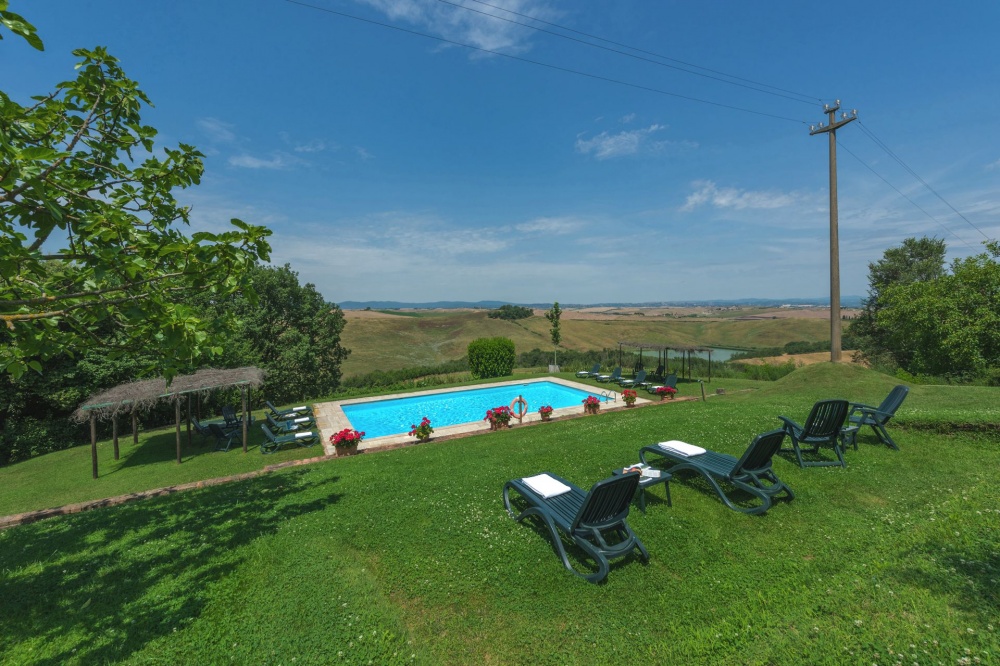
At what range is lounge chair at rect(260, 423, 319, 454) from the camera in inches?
414

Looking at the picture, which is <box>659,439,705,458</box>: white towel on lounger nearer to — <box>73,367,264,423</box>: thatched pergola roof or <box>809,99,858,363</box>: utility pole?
<box>73,367,264,423</box>: thatched pergola roof

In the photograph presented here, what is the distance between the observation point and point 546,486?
192 inches

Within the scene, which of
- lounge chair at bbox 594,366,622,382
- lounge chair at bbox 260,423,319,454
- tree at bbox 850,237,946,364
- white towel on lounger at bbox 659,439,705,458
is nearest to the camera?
white towel on lounger at bbox 659,439,705,458

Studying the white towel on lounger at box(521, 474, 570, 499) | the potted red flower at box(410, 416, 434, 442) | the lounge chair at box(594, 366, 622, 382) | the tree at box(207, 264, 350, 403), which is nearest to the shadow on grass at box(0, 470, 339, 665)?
the white towel on lounger at box(521, 474, 570, 499)

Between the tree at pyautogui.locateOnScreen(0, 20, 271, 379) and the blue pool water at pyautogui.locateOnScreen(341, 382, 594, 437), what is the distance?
11.3 m

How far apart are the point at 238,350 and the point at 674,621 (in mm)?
19007

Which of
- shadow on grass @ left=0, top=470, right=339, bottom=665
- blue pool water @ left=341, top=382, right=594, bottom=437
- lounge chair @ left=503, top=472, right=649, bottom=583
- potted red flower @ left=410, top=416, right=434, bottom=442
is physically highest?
lounge chair @ left=503, top=472, right=649, bottom=583

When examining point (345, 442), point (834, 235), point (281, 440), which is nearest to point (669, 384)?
point (834, 235)

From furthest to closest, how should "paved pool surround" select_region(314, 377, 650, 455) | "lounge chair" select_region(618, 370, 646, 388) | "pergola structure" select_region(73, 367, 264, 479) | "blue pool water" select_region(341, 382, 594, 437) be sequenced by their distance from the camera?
"lounge chair" select_region(618, 370, 646, 388)
"blue pool water" select_region(341, 382, 594, 437)
"paved pool surround" select_region(314, 377, 650, 455)
"pergola structure" select_region(73, 367, 264, 479)

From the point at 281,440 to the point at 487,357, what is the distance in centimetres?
1509

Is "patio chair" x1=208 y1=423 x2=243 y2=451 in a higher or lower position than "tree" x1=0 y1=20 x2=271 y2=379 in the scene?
lower

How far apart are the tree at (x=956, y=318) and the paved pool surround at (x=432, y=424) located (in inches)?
576

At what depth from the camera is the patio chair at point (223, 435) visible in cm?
1141

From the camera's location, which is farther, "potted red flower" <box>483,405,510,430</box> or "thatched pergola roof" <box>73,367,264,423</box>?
"potted red flower" <box>483,405,510,430</box>
